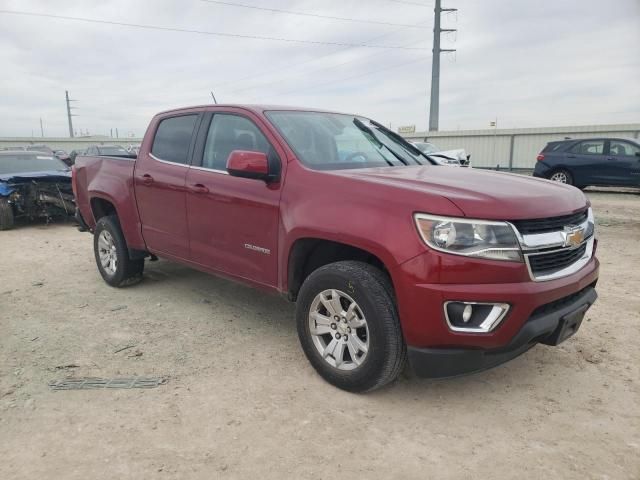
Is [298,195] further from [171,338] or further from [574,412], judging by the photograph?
[574,412]

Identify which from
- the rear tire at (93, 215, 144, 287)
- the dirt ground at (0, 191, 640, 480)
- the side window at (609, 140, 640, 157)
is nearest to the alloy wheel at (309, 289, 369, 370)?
the dirt ground at (0, 191, 640, 480)

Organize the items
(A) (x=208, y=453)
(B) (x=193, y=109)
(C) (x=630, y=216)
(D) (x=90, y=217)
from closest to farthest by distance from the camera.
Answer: (A) (x=208, y=453)
(B) (x=193, y=109)
(D) (x=90, y=217)
(C) (x=630, y=216)

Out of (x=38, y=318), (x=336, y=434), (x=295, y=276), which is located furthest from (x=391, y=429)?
(x=38, y=318)

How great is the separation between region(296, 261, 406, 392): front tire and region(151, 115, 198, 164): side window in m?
1.95

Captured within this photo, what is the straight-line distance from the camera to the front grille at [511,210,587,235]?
2621 mm

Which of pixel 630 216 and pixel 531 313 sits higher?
pixel 531 313

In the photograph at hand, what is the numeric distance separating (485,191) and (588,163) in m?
12.4

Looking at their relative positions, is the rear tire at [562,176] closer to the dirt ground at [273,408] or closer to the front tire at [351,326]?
the dirt ground at [273,408]

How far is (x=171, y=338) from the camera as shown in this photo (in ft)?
13.3

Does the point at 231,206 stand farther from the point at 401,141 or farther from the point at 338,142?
the point at 401,141

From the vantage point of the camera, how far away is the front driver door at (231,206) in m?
3.52

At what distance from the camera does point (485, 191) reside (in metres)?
2.78

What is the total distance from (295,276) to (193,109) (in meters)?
1.97

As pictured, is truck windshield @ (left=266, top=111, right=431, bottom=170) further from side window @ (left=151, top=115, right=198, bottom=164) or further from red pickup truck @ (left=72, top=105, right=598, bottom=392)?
side window @ (left=151, top=115, right=198, bottom=164)
